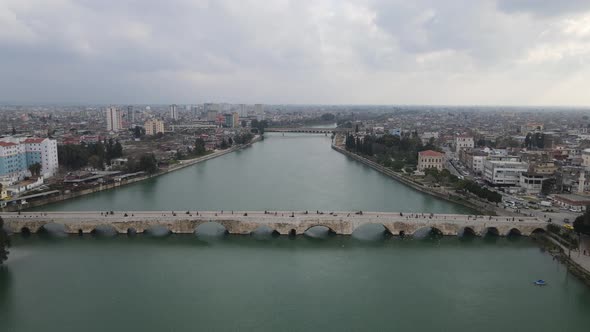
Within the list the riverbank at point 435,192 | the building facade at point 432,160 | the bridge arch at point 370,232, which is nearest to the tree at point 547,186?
the riverbank at point 435,192

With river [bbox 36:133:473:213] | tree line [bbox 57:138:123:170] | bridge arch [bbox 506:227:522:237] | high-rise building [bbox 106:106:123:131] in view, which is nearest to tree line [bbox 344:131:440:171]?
river [bbox 36:133:473:213]

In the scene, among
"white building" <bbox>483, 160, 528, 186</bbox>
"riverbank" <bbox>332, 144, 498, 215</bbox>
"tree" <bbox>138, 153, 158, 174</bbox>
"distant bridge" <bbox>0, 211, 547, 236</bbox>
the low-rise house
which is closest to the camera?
"distant bridge" <bbox>0, 211, 547, 236</bbox>

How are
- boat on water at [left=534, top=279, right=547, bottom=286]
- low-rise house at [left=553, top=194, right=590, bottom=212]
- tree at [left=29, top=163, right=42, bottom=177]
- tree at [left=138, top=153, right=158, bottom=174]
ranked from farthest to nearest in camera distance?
1. tree at [left=138, top=153, right=158, bottom=174]
2. tree at [left=29, top=163, right=42, bottom=177]
3. low-rise house at [left=553, top=194, right=590, bottom=212]
4. boat on water at [left=534, top=279, right=547, bottom=286]

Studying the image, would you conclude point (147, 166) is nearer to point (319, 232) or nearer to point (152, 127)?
point (319, 232)

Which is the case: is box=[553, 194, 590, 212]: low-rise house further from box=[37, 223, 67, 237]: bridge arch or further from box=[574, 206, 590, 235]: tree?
box=[37, 223, 67, 237]: bridge arch

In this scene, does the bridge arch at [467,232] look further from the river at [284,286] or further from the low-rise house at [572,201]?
the low-rise house at [572,201]

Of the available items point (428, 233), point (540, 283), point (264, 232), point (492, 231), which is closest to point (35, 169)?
point (264, 232)

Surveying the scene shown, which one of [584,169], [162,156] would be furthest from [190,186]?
[584,169]

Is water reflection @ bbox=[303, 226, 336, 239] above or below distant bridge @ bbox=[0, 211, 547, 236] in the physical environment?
below

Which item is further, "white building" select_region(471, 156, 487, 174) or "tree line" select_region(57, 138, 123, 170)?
"tree line" select_region(57, 138, 123, 170)
